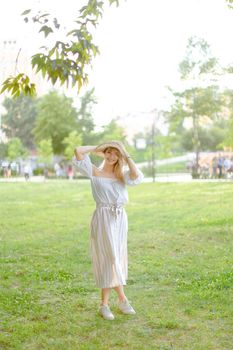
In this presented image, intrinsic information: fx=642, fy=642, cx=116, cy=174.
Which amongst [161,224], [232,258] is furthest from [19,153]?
[232,258]

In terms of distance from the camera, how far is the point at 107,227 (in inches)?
236

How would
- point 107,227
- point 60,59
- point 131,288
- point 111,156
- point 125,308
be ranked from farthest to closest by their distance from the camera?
point 131,288 < point 125,308 < point 111,156 < point 107,227 < point 60,59

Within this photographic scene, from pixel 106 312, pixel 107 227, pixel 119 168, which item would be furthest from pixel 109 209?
pixel 106 312

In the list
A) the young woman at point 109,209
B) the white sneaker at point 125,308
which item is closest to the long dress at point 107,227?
the young woman at point 109,209

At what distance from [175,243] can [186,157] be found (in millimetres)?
54033

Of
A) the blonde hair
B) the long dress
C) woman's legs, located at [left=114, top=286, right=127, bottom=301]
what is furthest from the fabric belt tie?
woman's legs, located at [left=114, top=286, right=127, bottom=301]

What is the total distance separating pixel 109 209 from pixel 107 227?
17cm

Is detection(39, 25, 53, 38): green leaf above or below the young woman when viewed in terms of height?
above

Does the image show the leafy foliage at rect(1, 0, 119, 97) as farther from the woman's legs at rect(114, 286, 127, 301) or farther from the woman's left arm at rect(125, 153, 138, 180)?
the woman's legs at rect(114, 286, 127, 301)

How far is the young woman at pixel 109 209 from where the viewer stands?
19.7ft

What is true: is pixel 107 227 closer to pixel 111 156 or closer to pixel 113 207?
pixel 113 207

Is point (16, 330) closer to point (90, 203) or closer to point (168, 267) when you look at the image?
point (168, 267)

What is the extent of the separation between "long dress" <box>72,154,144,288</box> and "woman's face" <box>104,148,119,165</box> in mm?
161

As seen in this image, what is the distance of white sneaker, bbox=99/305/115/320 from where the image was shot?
604cm
